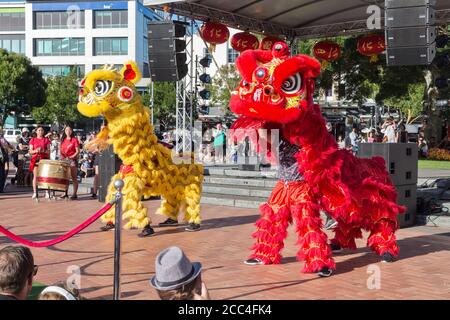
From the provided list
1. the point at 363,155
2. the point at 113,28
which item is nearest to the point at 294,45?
the point at 363,155

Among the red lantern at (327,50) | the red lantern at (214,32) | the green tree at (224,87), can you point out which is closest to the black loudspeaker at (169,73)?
the red lantern at (214,32)

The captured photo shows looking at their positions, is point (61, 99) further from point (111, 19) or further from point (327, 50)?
point (327, 50)

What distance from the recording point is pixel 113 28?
53.5 metres

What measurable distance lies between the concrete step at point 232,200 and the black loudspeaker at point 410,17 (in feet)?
13.9

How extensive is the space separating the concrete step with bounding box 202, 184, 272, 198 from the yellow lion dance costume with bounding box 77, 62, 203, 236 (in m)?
3.80

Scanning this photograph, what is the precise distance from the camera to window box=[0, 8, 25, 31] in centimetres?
5797

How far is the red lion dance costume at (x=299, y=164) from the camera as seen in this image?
5.79m

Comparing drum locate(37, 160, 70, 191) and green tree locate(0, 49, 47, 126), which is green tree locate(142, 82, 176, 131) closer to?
green tree locate(0, 49, 47, 126)

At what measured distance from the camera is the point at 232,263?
21.7ft

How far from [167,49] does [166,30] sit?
43 cm

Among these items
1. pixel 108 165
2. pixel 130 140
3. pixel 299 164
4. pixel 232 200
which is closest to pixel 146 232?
pixel 130 140

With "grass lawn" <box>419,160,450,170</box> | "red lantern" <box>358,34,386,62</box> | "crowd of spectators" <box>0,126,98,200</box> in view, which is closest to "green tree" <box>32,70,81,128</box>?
"crowd of spectators" <box>0,126,98,200</box>

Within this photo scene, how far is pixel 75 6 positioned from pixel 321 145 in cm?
5040

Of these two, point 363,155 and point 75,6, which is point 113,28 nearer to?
point 75,6
